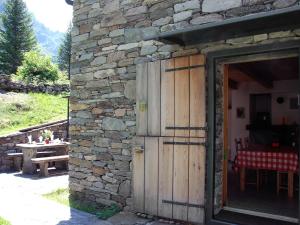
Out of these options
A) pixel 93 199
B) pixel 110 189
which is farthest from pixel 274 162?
pixel 93 199

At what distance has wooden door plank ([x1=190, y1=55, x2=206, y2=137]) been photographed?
4234 millimetres

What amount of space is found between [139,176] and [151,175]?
0.71 ft

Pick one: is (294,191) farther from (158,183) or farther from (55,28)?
(55,28)

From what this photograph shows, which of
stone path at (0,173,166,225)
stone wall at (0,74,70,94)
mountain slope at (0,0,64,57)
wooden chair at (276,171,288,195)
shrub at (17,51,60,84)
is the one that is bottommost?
stone path at (0,173,166,225)

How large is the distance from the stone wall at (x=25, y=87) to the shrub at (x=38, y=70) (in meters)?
1.27

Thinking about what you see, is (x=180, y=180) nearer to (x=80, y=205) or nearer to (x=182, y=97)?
(x=182, y=97)

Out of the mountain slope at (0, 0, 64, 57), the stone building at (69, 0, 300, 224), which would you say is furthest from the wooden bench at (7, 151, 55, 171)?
the mountain slope at (0, 0, 64, 57)

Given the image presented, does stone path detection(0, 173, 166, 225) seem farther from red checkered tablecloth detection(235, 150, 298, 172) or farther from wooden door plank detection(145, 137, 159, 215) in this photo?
red checkered tablecloth detection(235, 150, 298, 172)

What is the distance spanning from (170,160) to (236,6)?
210cm

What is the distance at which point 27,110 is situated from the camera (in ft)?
41.9

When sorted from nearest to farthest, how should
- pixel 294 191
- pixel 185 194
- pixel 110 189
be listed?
pixel 185 194 < pixel 110 189 < pixel 294 191

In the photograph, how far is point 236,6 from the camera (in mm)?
4031

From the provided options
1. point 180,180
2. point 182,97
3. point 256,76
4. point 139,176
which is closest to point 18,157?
point 139,176

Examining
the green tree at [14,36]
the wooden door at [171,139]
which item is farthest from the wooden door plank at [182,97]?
the green tree at [14,36]
